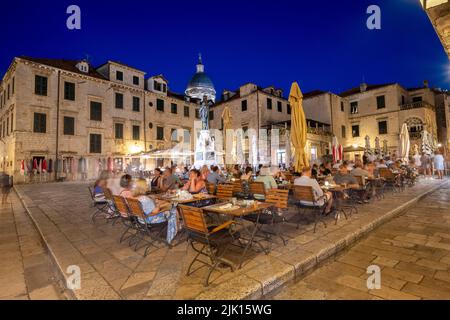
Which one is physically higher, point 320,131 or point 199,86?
point 199,86

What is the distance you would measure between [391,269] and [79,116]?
24844 mm

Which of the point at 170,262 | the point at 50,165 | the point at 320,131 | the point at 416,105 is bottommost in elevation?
the point at 170,262

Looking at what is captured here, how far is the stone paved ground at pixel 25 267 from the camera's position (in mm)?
2967

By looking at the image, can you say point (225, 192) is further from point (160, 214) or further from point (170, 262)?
point (170, 262)

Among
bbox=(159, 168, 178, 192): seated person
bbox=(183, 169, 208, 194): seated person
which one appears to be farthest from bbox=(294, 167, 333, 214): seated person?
bbox=(159, 168, 178, 192): seated person

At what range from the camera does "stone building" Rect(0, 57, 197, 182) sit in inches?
735

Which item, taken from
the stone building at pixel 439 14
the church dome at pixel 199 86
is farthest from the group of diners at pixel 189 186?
the church dome at pixel 199 86

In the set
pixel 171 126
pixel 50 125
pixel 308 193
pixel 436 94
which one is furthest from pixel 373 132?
pixel 50 125

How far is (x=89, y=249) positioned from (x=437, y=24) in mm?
5908

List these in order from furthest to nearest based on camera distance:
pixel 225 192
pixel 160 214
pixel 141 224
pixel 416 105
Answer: pixel 416 105, pixel 225 192, pixel 160 214, pixel 141 224

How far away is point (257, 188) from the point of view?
612 cm

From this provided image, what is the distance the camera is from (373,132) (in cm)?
2942

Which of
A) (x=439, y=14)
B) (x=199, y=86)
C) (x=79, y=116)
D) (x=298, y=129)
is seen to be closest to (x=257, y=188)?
(x=298, y=129)
